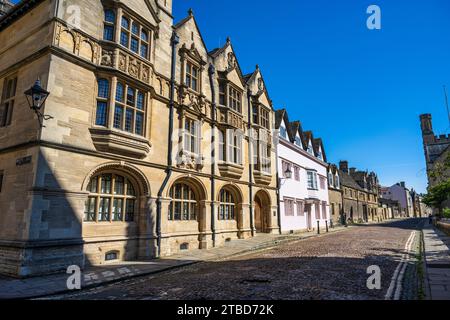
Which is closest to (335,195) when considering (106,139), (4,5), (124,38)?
(124,38)

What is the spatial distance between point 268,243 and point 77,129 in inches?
530

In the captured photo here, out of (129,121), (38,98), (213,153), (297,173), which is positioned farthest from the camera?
(297,173)

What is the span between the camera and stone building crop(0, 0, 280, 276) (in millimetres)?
9992

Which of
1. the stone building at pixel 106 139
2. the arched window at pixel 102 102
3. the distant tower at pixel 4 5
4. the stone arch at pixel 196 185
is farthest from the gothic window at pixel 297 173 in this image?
the distant tower at pixel 4 5

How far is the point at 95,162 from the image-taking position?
38.0 feet

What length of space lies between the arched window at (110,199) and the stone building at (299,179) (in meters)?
16.0

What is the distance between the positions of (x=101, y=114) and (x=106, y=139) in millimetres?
1213

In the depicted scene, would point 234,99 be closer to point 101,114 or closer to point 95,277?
point 101,114

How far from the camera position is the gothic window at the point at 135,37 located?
13461mm

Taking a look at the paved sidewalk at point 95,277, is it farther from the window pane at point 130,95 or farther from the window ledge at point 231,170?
the window pane at point 130,95

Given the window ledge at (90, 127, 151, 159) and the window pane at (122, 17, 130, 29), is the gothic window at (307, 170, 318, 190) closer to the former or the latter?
the window ledge at (90, 127, 151, 159)

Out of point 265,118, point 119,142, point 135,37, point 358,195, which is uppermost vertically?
point 265,118

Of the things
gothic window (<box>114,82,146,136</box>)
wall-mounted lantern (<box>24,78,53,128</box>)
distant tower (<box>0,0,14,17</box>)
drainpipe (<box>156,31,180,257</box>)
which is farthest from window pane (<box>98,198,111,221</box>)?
distant tower (<box>0,0,14,17</box>)

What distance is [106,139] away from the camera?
11797 mm
